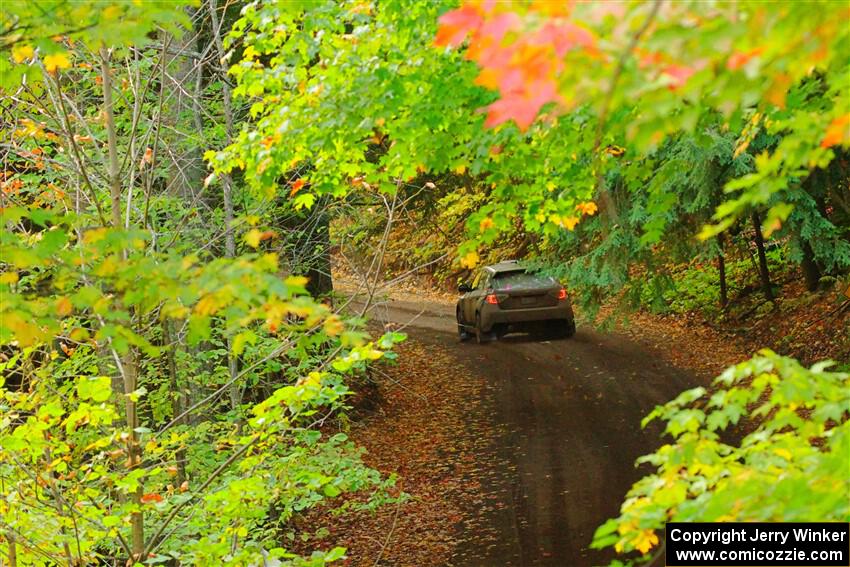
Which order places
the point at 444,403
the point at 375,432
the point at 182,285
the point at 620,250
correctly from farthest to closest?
the point at 444,403 → the point at 375,432 → the point at 620,250 → the point at 182,285

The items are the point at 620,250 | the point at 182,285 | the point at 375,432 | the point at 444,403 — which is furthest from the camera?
the point at 444,403

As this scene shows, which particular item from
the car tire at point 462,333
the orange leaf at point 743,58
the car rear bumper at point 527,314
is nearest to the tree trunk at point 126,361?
the orange leaf at point 743,58

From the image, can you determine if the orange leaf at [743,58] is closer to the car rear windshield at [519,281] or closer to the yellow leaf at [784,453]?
the yellow leaf at [784,453]

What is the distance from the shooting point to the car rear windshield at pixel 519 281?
17.9m

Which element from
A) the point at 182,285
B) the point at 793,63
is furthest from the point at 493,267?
the point at 793,63

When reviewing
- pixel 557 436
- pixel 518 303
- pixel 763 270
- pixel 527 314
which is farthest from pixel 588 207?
pixel 763 270

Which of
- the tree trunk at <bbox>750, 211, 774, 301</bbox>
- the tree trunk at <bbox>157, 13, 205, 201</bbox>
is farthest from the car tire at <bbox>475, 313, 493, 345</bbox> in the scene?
the tree trunk at <bbox>157, 13, 205, 201</bbox>

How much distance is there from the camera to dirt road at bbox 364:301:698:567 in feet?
32.2

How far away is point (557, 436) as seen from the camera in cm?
1360

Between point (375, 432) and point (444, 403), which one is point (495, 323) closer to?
point (444, 403)

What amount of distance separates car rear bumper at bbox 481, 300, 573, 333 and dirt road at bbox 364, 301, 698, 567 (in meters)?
0.88

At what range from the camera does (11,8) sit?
3.58m

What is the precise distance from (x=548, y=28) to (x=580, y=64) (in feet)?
0.39

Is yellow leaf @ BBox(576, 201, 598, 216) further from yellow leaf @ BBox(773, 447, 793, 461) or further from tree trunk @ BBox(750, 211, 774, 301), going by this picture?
tree trunk @ BBox(750, 211, 774, 301)
